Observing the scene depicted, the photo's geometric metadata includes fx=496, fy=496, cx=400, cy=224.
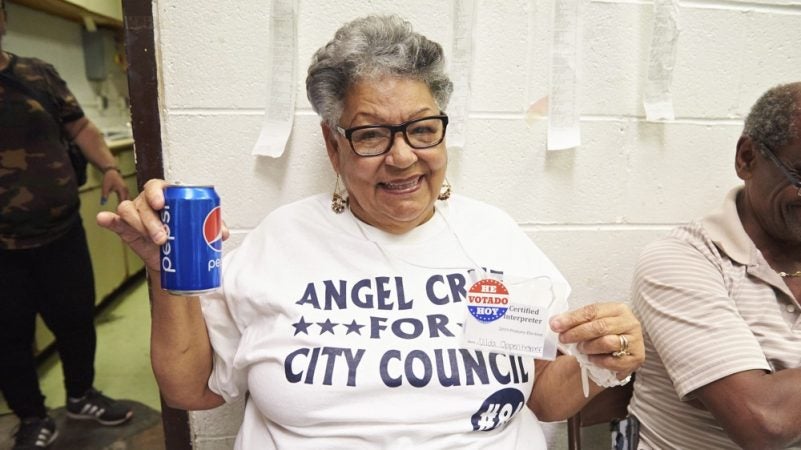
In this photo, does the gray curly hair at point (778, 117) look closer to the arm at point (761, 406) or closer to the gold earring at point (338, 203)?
the arm at point (761, 406)

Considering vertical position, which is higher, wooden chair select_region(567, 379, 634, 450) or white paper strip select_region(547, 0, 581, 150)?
white paper strip select_region(547, 0, 581, 150)

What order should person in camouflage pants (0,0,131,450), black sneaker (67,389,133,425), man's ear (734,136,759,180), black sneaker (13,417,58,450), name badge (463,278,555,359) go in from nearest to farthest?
name badge (463,278,555,359) → man's ear (734,136,759,180) → person in camouflage pants (0,0,131,450) → black sneaker (13,417,58,450) → black sneaker (67,389,133,425)

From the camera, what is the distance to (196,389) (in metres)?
0.95

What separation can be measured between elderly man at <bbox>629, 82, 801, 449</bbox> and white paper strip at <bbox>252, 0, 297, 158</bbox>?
834mm

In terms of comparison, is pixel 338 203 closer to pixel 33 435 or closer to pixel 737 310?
pixel 737 310

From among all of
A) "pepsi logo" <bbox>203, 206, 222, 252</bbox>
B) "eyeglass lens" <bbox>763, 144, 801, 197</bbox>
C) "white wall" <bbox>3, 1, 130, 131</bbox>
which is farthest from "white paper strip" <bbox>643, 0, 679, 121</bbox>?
"white wall" <bbox>3, 1, 130, 131</bbox>

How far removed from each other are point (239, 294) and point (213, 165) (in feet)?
1.13

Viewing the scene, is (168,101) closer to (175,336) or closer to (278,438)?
(175,336)

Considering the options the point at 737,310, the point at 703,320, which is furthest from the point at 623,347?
the point at 737,310

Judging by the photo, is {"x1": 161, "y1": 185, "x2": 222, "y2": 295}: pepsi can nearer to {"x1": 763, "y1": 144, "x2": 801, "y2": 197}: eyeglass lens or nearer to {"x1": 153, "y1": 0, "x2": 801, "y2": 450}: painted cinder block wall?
{"x1": 153, "y1": 0, "x2": 801, "y2": 450}: painted cinder block wall

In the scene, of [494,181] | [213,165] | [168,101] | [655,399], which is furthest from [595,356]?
[168,101]

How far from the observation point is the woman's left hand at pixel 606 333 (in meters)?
0.75

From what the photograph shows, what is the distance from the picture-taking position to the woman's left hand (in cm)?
75

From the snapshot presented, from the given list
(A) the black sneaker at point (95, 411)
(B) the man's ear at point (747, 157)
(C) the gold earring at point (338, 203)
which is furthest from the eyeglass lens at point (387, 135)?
(A) the black sneaker at point (95, 411)
